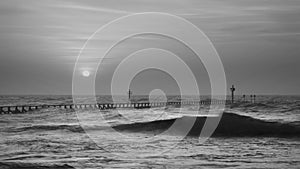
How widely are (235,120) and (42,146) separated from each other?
19.4m

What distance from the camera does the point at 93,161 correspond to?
14.3 metres

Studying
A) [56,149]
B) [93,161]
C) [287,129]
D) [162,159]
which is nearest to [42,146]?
[56,149]

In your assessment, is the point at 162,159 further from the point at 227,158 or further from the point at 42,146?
the point at 42,146

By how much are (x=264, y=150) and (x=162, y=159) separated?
5175 millimetres

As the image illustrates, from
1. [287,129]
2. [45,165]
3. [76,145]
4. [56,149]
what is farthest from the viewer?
[287,129]

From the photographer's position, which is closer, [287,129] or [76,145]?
[76,145]

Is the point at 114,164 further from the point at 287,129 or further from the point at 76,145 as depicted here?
the point at 287,129

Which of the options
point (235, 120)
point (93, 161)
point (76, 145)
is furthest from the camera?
point (235, 120)

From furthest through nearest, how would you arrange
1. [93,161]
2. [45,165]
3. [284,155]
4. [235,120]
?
1. [235,120]
2. [284,155]
3. [93,161]
4. [45,165]

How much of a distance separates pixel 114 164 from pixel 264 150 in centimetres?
720

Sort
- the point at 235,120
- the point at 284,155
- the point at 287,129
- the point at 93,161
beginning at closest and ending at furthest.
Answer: the point at 93,161, the point at 284,155, the point at 287,129, the point at 235,120

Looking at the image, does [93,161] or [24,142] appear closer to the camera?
[93,161]

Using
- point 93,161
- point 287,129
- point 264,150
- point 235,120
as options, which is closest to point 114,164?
point 93,161

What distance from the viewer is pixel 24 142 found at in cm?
2019
